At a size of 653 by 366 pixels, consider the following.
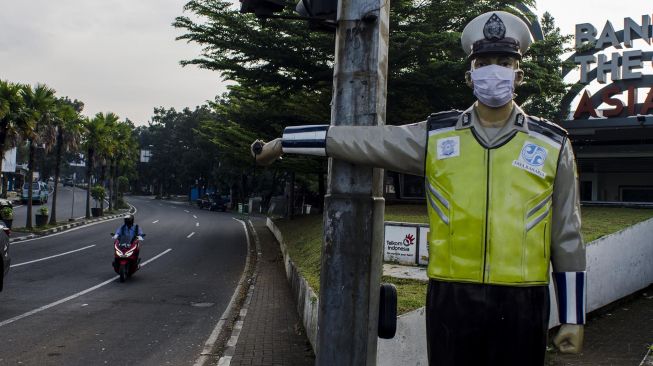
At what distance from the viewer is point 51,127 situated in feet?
99.5

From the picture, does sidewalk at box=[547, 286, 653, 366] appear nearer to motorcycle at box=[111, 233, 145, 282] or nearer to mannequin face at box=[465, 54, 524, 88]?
mannequin face at box=[465, 54, 524, 88]

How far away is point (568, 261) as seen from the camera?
219 cm

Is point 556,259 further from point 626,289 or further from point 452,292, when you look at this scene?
point 626,289

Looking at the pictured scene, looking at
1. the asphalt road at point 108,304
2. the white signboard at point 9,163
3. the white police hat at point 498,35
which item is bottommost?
the asphalt road at point 108,304

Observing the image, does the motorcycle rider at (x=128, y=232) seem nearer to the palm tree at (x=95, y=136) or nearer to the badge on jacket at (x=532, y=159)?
the badge on jacket at (x=532, y=159)

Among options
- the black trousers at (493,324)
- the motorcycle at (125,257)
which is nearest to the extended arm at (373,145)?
the black trousers at (493,324)

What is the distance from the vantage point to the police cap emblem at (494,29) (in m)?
2.32

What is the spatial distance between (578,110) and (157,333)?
830 inches

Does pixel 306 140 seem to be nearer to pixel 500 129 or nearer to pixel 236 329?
pixel 500 129

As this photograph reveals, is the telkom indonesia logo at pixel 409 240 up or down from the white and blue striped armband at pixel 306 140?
down

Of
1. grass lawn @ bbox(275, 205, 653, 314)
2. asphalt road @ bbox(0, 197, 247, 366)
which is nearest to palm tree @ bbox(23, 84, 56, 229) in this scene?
asphalt road @ bbox(0, 197, 247, 366)

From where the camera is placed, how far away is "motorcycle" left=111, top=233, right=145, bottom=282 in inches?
554

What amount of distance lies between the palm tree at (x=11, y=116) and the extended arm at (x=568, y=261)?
25810mm

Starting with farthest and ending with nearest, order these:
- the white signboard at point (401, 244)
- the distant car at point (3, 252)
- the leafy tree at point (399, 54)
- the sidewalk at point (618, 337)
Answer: the leafy tree at point (399, 54) → the white signboard at point (401, 244) → the distant car at point (3, 252) → the sidewalk at point (618, 337)
